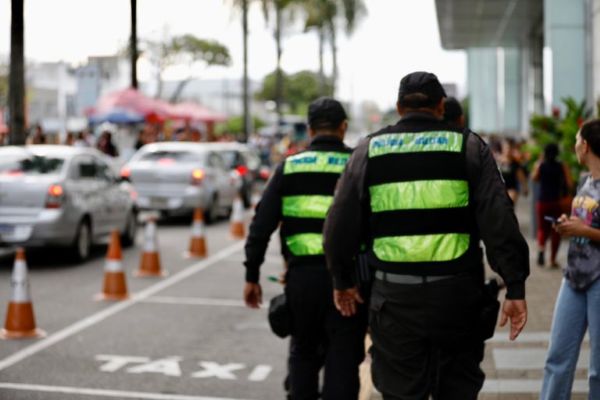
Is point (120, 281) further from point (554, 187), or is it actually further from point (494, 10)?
point (494, 10)

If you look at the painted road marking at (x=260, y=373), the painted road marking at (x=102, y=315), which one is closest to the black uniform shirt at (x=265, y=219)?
the painted road marking at (x=260, y=373)

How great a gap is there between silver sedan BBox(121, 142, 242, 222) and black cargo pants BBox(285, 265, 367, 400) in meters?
15.0

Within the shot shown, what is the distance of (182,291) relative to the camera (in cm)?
1276

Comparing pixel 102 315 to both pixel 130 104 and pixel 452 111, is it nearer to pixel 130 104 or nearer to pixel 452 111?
pixel 452 111

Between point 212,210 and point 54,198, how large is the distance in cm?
793

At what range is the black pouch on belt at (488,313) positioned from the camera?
4.70 metres

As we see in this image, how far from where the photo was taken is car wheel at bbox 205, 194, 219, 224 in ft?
72.2

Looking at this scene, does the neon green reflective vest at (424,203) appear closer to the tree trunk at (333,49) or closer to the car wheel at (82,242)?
the car wheel at (82,242)

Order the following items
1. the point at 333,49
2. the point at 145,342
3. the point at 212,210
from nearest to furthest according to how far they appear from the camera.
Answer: the point at 145,342 → the point at 212,210 → the point at 333,49

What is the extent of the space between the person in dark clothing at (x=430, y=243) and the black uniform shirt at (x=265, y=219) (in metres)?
1.29

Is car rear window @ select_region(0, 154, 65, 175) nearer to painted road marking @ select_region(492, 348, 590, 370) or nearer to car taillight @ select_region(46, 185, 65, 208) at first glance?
car taillight @ select_region(46, 185, 65, 208)

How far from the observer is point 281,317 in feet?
19.9

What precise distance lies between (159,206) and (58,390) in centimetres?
1346

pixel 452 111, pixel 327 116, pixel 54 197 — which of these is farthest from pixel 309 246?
pixel 54 197
